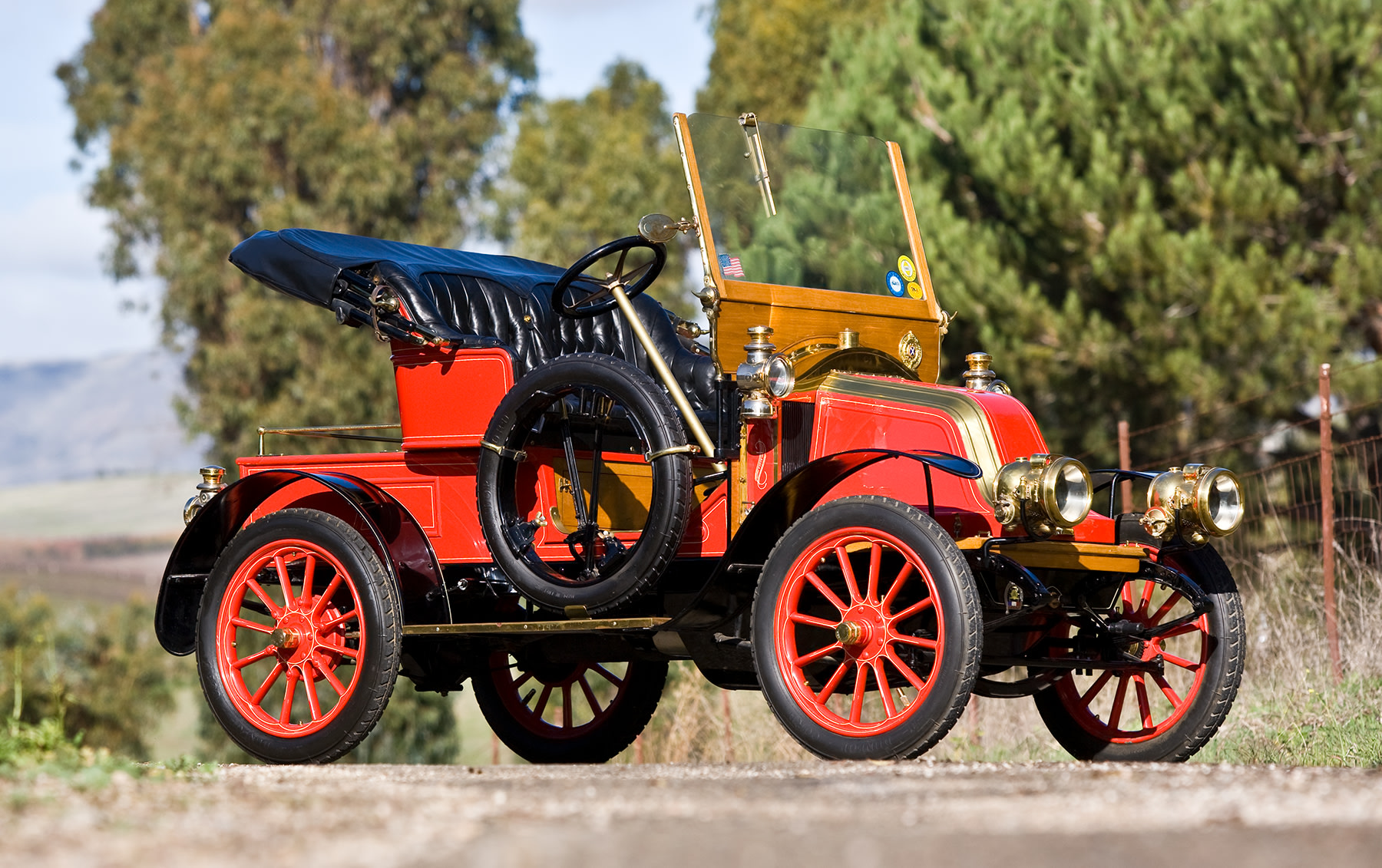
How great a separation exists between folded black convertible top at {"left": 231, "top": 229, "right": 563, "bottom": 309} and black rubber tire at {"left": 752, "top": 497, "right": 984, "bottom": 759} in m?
2.58

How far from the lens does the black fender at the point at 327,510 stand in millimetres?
6738

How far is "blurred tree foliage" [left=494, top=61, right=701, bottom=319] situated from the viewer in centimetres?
2944

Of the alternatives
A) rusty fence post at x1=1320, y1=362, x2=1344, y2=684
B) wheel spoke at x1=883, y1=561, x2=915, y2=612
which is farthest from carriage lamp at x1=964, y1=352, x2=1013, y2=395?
rusty fence post at x1=1320, y1=362, x2=1344, y2=684

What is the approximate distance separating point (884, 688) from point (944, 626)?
0.30 m

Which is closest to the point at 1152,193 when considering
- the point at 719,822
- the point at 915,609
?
the point at 915,609

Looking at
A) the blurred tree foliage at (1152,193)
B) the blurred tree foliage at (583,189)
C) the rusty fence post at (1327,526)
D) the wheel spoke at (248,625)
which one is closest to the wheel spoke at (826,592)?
the wheel spoke at (248,625)

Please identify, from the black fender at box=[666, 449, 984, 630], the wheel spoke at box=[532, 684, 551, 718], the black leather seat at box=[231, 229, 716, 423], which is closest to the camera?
the black fender at box=[666, 449, 984, 630]

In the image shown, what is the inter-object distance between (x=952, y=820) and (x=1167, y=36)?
1356 centimetres

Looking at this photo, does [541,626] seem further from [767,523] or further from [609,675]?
[609,675]

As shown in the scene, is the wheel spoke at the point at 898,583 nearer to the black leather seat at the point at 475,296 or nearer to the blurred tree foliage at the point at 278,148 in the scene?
the black leather seat at the point at 475,296

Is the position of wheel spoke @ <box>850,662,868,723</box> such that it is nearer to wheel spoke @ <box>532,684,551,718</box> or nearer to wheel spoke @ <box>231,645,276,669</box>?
wheel spoke @ <box>231,645,276,669</box>

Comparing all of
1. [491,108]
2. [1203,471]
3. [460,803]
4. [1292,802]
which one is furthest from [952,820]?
[491,108]

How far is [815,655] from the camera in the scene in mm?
5492

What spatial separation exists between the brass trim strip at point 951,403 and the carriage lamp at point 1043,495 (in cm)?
13
